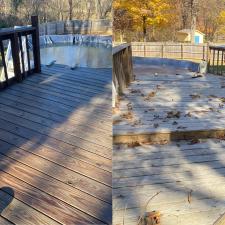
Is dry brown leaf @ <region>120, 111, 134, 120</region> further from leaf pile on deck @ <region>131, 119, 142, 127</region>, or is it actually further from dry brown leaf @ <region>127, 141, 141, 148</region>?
dry brown leaf @ <region>127, 141, 141, 148</region>

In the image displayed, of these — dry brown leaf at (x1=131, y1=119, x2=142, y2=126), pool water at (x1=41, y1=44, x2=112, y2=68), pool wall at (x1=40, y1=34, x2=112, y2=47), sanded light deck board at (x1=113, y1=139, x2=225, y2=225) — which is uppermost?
pool wall at (x1=40, y1=34, x2=112, y2=47)

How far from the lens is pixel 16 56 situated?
346 cm

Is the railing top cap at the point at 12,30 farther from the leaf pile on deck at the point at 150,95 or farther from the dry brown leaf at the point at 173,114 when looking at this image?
the dry brown leaf at the point at 173,114

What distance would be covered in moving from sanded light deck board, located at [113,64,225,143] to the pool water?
1200mm

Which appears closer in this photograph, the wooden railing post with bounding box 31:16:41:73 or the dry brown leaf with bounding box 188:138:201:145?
the dry brown leaf with bounding box 188:138:201:145

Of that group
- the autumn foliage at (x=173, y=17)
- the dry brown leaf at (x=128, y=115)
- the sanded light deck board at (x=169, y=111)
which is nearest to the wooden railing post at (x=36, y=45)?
the sanded light deck board at (x=169, y=111)

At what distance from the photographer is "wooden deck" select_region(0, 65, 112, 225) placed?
1369mm

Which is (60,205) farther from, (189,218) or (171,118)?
(171,118)

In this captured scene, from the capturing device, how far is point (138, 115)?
2.28m

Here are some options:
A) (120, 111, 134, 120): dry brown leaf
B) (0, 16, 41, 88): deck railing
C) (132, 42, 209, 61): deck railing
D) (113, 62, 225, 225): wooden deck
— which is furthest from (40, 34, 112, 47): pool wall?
(120, 111, 134, 120): dry brown leaf

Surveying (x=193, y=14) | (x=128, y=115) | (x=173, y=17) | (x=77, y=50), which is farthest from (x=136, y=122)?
(x=173, y=17)

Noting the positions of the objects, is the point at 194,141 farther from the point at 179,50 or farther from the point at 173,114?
the point at 179,50

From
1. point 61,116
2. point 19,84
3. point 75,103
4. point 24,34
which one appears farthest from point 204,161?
point 24,34

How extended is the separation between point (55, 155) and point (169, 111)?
97 cm
